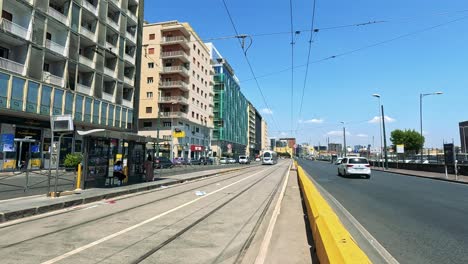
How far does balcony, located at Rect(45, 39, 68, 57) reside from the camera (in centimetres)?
3066

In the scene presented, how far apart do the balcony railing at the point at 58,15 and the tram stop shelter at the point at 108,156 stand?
1937 centimetres

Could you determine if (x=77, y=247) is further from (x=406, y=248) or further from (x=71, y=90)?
(x=71, y=90)

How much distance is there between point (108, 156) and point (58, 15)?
22.0 meters

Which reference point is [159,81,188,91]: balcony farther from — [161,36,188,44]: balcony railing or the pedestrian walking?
the pedestrian walking

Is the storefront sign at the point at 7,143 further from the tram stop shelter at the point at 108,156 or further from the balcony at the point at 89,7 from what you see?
the balcony at the point at 89,7

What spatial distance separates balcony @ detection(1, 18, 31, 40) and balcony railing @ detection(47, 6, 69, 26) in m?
3.37

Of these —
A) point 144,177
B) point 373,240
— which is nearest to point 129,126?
point 144,177

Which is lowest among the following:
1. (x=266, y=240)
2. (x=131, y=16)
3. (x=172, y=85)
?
(x=266, y=240)

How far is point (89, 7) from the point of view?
36.1m

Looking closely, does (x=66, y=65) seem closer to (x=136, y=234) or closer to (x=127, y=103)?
(x=127, y=103)

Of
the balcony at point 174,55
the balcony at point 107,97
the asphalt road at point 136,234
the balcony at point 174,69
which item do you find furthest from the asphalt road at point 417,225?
the balcony at point 174,55

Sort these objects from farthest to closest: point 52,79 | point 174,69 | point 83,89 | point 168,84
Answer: point 168,84 < point 174,69 < point 83,89 < point 52,79

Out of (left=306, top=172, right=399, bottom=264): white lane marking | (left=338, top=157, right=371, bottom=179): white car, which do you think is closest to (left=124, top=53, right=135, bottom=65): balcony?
(left=338, top=157, right=371, bottom=179): white car

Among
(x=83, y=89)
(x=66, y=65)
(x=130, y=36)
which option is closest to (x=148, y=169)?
(x=66, y=65)
